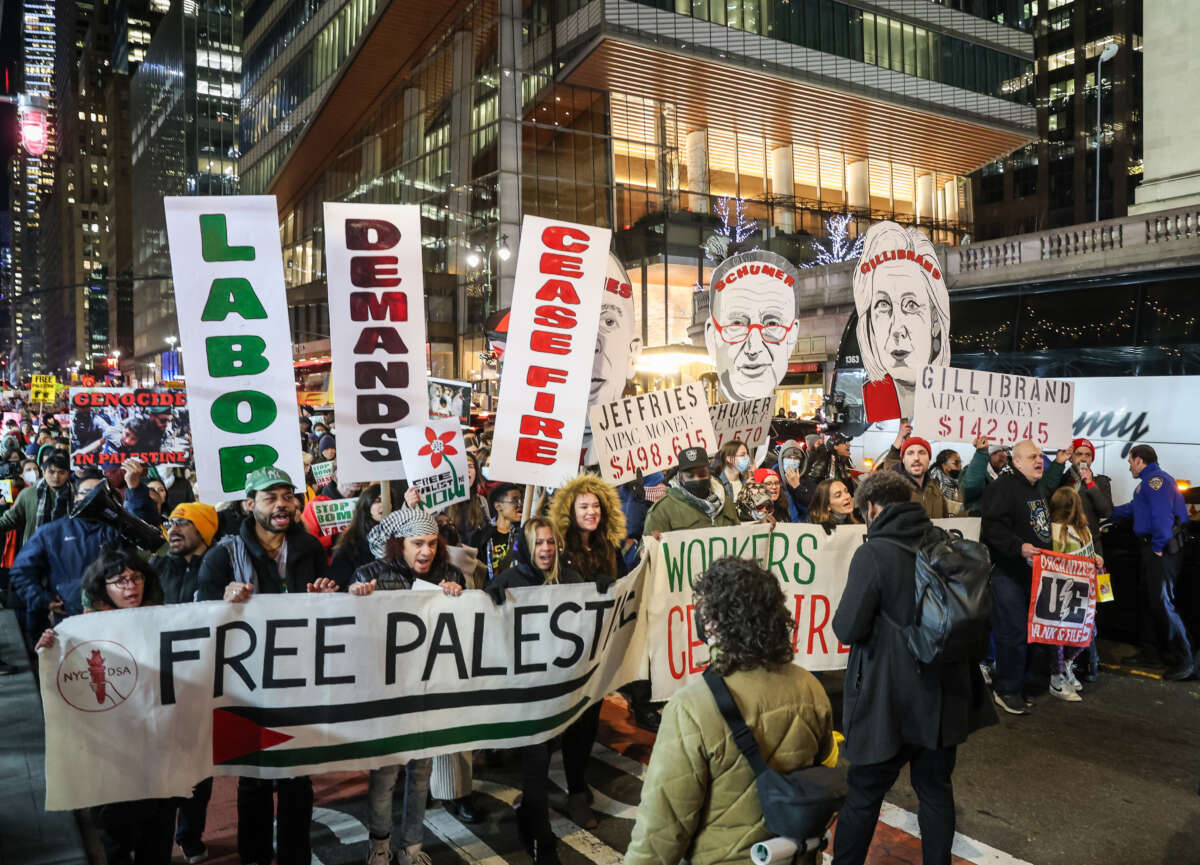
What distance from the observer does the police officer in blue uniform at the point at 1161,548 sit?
7.89 metres

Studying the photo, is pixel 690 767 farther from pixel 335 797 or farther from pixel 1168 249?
pixel 1168 249

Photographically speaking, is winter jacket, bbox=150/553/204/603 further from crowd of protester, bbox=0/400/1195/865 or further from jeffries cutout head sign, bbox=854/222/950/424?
jeffries cutout head sign, bbox=854/222/950/424

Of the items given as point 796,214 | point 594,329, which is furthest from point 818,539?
point 796,214

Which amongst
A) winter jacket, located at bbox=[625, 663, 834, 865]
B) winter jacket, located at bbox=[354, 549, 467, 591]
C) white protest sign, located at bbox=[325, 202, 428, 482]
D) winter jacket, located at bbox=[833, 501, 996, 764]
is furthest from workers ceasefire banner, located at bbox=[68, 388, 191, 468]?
winter jacket, located at bbox=[625, 663, 834, 865]

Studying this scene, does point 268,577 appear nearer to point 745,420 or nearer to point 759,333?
point 745,420

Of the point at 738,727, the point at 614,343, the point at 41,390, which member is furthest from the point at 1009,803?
the point at 41,390

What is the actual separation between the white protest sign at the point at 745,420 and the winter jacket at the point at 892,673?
5.68m

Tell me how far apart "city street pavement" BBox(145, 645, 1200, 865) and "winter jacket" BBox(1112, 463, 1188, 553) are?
1.70 meters

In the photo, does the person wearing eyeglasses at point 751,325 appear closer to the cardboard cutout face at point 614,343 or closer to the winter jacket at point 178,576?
the cardboard cutout face at point 614,343

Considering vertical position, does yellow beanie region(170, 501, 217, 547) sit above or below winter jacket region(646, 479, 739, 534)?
above

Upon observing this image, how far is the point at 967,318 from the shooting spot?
51.6ft

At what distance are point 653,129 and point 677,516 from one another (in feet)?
118

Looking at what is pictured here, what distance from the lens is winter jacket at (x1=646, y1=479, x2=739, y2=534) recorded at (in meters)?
6.57

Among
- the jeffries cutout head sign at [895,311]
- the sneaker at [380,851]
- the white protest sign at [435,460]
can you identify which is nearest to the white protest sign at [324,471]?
the white protest sign at [435,460]
